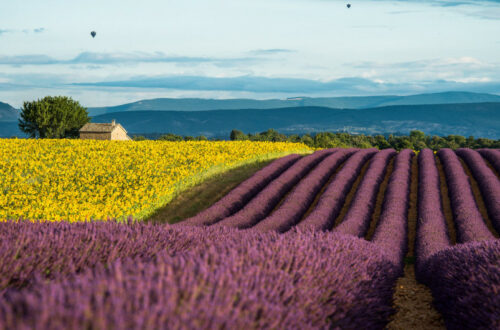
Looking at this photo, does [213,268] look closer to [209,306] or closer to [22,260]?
[209,306]

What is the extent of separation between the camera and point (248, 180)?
23.7 metres

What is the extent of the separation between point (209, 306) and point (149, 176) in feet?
64.8

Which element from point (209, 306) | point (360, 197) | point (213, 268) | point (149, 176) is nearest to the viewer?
point (209, 306)

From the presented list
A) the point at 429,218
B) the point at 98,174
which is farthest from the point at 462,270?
the point at 98,174

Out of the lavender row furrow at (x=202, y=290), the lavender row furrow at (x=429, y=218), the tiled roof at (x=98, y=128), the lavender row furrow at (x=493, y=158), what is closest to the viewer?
the lavender row furrow at (x=202, y=290)

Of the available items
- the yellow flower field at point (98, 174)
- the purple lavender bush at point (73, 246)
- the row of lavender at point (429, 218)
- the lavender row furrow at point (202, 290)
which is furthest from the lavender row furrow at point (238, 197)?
the lavender row furrow at point (202, 290)

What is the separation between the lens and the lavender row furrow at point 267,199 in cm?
1664

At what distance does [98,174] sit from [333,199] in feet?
34.2

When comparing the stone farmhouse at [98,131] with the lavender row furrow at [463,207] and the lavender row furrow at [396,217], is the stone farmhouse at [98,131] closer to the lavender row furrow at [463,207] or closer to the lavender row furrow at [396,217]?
the lavender row furrow at [396,217]

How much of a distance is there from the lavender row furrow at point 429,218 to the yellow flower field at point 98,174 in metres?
8.72

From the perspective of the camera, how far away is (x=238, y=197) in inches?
807

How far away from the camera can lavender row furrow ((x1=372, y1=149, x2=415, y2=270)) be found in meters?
12.2

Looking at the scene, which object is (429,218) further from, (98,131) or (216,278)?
(98,131)

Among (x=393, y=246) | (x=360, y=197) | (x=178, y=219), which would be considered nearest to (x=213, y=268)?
(x=393, y=246)
